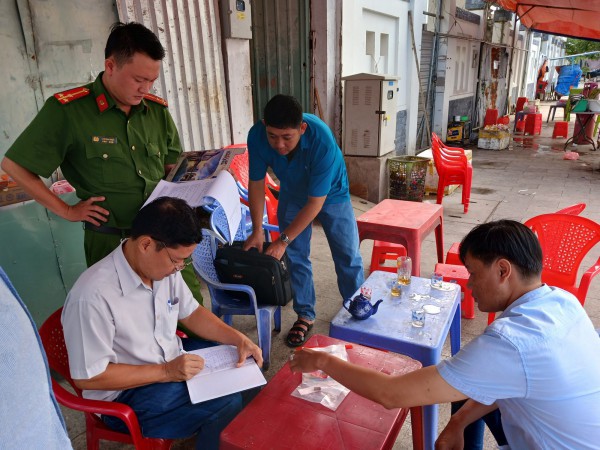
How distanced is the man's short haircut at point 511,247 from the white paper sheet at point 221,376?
93 centimetres

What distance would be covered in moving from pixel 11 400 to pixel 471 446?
5.42 feet

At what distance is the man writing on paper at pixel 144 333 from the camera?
4.66 ft

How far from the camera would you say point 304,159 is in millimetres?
2619

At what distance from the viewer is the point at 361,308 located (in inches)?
84.9

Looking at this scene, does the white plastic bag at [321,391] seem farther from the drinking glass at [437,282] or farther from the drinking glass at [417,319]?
the drinking glass at [437,282]

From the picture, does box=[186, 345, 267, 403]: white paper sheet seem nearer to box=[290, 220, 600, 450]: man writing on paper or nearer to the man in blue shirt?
box=[290, 220, 600, 450]: man writing on paper

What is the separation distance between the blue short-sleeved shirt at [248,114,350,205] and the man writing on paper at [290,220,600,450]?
4.01 ft

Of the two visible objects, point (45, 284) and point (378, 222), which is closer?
point (45, 284)

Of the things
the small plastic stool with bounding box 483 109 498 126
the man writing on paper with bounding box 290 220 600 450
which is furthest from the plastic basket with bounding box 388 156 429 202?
the small plastic stool with bounding box 483 109 498 126

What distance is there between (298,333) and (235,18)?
3010 millimetres

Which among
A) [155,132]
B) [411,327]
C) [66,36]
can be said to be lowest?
[411,327]

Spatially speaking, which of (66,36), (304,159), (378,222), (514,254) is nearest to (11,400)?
(514,254)

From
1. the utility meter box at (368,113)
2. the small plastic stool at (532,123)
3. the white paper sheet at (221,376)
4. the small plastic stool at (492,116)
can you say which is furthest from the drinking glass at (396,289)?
the small plastic stool at (532,123)

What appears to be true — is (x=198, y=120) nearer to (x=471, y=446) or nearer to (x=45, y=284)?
(x=45, y=284)
